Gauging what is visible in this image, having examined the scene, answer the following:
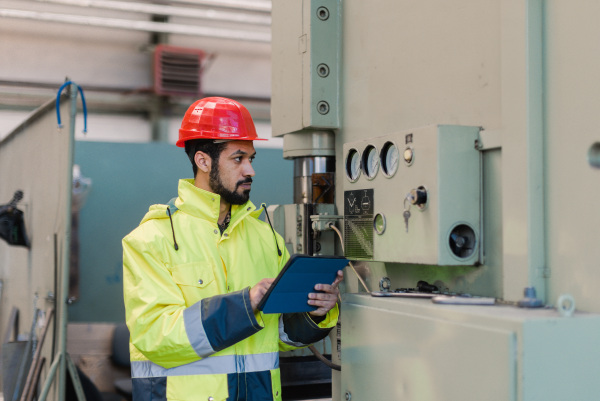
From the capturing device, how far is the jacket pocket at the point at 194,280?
4.59ft

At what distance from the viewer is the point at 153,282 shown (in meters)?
1.36

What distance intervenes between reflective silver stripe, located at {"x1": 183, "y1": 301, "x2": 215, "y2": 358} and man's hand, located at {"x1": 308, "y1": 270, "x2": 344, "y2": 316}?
0.23 meters

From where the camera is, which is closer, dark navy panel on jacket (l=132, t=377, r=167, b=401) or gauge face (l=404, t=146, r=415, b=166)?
gauge face (l=404, t=146, r=415, b=166)

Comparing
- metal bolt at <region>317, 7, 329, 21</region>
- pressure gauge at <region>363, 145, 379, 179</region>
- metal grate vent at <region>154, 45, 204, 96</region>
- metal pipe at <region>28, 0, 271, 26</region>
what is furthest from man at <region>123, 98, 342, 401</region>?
metal grate vent at <region>154, 45, 204, 96</region>

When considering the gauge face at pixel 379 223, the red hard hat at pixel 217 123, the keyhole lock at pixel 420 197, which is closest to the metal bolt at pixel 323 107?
the red hard hat at pixel 217 123

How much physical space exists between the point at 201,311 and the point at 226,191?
0.34 m

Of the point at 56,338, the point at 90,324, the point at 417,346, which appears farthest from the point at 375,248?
the point at 90,324

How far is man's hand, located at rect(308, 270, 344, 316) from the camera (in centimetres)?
136

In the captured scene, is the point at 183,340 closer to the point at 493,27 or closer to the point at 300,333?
the point at 300,333

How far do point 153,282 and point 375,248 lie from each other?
481 mm

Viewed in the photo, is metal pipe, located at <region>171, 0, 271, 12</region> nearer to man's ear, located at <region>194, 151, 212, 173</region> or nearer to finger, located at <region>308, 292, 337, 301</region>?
man's ear, located at <region>194, 151, 212, 173</region>

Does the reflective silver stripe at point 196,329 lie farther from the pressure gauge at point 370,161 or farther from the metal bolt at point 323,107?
the metal bolt at point 323,107

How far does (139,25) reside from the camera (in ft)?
14.9

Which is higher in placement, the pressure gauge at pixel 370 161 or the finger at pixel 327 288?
the pressure gauge at pixel 370 161
